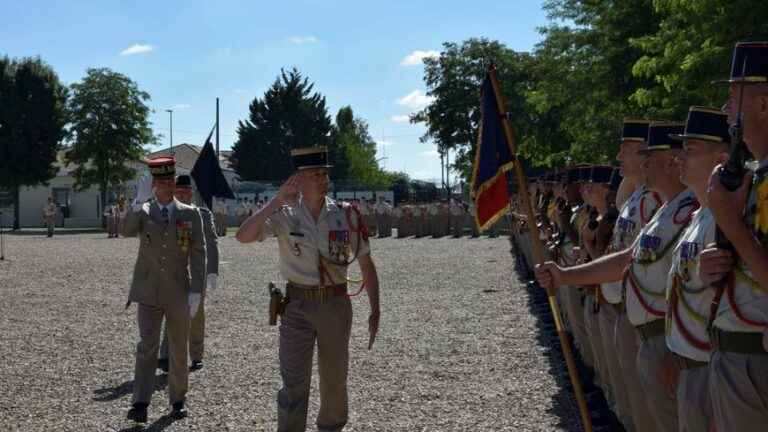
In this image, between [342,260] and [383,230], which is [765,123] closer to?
[342,260]

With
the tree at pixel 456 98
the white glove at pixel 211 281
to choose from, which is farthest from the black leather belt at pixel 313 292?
the tree at pixel 456 98

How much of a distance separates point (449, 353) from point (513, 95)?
44.4 metres

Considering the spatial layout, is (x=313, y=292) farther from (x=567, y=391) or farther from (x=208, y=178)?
(x=208, y=178)

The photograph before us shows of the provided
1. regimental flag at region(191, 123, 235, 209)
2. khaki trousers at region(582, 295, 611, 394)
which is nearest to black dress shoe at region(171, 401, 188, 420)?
regimental flag at region(191, 123, 235, 209)

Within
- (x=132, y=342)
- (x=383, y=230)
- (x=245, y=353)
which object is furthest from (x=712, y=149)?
(x=383, y=230)

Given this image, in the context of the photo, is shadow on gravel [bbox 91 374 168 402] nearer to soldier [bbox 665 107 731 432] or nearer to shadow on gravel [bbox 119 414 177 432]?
shadow on gravel [bbox 119 414 177 432]

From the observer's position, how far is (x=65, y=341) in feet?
38.7

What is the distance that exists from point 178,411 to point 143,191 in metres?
1.91

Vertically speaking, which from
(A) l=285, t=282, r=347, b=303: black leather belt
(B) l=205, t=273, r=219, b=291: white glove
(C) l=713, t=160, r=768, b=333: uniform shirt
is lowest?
(B) l=205, t=273, r=219, b=291: white glove

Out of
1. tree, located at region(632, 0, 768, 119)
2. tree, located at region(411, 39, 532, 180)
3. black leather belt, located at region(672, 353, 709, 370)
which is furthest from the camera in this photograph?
tree, located at region(411, 39, 532, 180)

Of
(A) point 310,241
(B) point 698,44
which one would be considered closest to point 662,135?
(A) point 310,241

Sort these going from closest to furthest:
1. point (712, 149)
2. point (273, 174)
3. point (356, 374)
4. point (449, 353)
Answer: point (712, 149), point (356, 374), point (449, 353), point (273, 174)

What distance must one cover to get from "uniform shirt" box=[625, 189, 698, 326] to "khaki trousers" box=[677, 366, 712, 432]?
890 millimetres

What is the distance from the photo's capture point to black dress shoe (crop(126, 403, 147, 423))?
23.5ft
